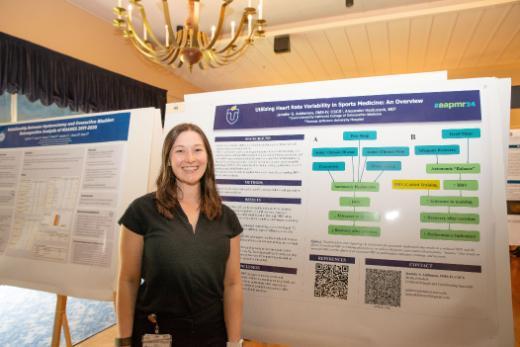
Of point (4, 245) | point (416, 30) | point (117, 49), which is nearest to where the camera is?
point (4, 245)

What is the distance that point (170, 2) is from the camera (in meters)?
3.28

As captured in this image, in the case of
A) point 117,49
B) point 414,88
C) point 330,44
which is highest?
point 330,44

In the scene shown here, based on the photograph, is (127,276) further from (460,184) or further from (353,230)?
(460,184)

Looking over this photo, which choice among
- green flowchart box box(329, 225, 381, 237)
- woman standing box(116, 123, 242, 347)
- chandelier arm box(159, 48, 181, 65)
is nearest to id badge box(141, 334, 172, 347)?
woman standing box(116, 123, 242, 347)

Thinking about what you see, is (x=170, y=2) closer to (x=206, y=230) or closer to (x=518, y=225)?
(x=206, y=230)

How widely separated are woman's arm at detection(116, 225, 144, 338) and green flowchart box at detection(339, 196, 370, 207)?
2.57 ft

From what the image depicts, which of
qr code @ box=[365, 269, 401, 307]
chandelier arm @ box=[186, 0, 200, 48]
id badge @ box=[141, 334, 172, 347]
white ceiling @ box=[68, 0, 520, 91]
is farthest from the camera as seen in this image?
white ceiling @ box=[68, 0, 520, 91]

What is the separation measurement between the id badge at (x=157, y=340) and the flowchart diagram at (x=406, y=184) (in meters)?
0.71

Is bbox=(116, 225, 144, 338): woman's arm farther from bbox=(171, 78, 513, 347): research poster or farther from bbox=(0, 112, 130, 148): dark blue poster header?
bbox=(0, 112, 130, 148): dark blue poster header

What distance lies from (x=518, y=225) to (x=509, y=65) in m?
2.67

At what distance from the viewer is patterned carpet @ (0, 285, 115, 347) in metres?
2.68

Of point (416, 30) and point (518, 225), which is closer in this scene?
point (518, 225)

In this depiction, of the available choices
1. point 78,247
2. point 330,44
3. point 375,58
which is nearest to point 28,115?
point 78,247

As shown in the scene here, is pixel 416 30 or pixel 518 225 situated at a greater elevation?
pixel 416 30
